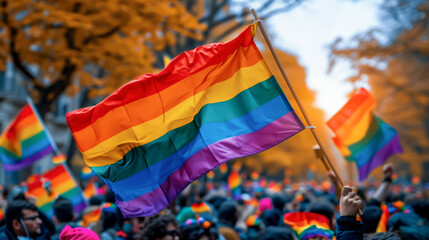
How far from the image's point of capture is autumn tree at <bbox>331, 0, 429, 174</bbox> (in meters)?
18.4

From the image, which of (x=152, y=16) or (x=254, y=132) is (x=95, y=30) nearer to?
(x=152, y=16)

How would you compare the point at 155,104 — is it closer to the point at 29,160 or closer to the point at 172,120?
the point at 172,120

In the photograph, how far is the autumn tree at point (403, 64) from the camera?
1841 cm

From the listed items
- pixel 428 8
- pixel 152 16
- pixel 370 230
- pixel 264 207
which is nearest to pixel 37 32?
pixel 152 16

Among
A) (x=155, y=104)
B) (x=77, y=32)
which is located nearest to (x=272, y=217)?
(x=155, y=104)

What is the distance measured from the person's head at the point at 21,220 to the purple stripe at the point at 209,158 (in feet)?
3.88

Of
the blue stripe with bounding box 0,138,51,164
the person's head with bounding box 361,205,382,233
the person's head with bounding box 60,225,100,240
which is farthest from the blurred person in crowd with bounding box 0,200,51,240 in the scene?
the blue stripe with bounding box 0,138,51,164

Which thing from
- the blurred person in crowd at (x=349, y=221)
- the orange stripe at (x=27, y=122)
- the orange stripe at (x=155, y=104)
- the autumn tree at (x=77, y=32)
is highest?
the autumn tree at (x=77, y=32)

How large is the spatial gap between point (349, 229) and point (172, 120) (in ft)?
6.88

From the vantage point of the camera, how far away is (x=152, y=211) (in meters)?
4.13

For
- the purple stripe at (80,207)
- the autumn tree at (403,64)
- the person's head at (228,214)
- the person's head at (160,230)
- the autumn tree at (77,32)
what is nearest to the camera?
the person's head at (160,230)

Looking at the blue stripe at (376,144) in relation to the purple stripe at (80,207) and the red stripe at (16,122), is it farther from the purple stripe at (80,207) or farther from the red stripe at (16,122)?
the red stripe at (16,122)

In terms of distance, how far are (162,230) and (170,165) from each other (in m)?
0.84

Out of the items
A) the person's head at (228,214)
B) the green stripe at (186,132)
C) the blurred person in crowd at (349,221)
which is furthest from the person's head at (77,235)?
the person's head at (228,214)
